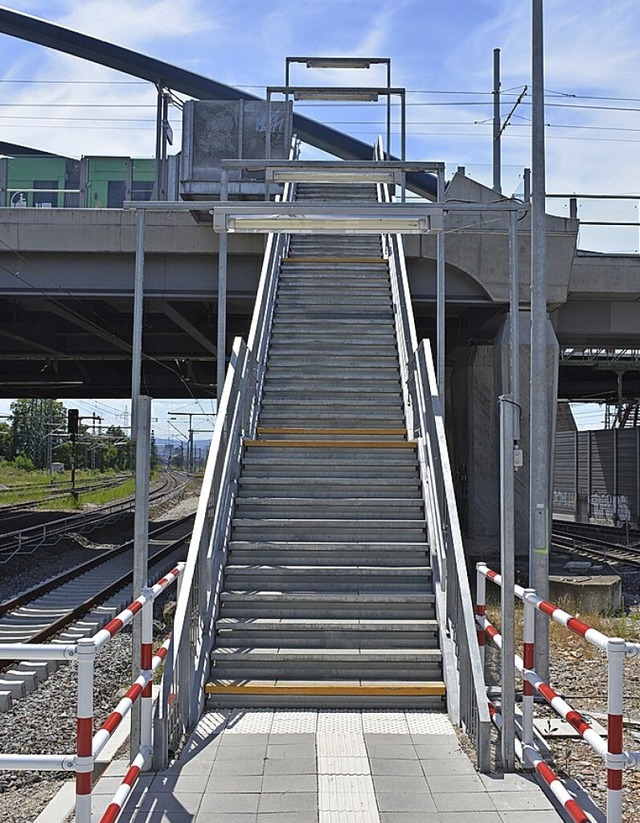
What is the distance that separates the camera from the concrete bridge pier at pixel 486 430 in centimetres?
1729

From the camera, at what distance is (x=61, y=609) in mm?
12695

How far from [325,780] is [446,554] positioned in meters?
2.65

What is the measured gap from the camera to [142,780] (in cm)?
532

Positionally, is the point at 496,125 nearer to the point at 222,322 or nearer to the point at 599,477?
the point at 599,477

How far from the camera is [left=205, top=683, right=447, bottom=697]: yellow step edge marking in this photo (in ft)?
22.1

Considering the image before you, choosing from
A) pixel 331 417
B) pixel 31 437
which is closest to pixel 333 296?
pixel 331 417

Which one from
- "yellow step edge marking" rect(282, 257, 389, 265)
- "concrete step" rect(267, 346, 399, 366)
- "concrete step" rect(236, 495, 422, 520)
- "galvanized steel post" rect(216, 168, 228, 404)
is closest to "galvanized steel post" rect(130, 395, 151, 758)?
"concrete step" rect(236, 495, 422, 520)

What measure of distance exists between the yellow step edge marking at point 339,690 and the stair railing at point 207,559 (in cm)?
20

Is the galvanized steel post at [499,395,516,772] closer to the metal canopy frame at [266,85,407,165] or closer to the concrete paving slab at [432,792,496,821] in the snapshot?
the concrete paving slab at [432,792,496,821]

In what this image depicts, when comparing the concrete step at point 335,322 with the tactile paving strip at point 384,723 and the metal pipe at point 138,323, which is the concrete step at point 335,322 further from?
the tactile paving strip at point 384,723

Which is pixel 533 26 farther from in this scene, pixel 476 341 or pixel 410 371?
pixel 476 341

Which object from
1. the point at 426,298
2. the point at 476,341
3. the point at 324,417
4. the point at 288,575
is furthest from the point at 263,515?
the point at 476,341

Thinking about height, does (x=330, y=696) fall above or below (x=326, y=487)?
below

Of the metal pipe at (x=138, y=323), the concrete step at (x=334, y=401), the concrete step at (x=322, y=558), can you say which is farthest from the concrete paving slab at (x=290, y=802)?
the concrete step at (x=334, y=401)
